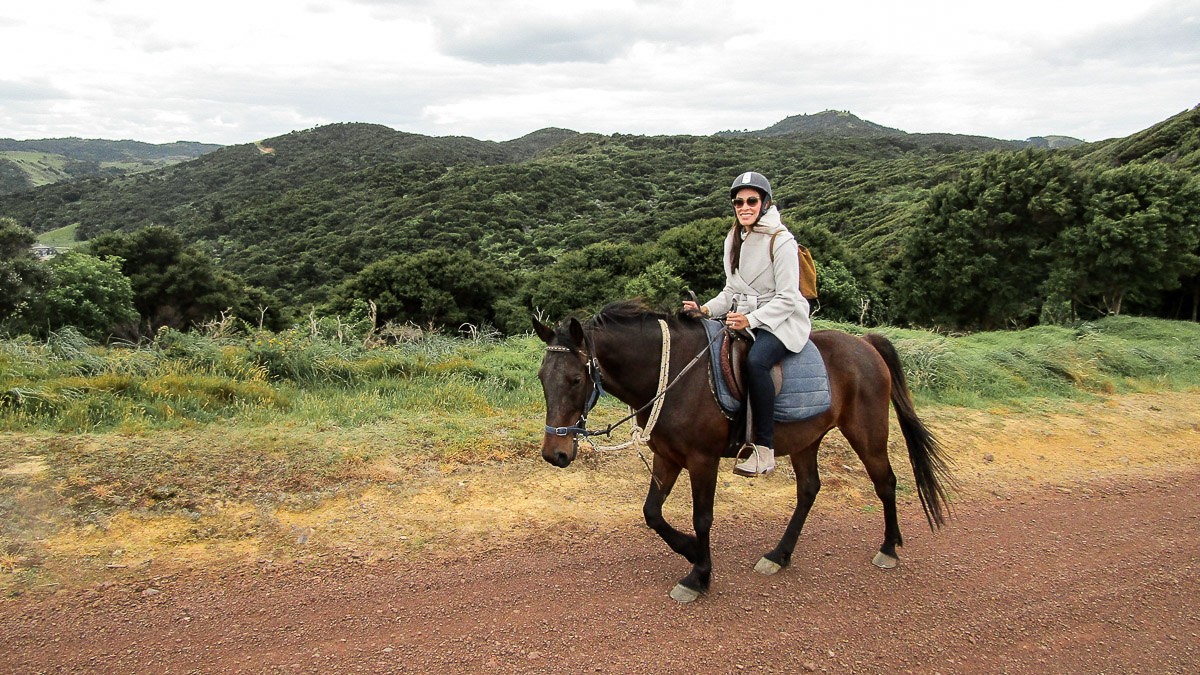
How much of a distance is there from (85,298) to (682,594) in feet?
70.2

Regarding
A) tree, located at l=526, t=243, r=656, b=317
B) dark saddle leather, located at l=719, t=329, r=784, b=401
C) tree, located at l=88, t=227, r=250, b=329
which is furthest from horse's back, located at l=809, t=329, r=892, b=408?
tree, located at l=88, t=227, r=250, b=329

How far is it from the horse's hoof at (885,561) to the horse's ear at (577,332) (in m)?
2.62

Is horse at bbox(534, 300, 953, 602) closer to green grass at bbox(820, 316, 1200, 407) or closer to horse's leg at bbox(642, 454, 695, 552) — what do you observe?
horse's leg at bbox(642, 454, 695, 552)

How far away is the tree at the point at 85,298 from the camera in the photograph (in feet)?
57.1

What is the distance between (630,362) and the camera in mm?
3861

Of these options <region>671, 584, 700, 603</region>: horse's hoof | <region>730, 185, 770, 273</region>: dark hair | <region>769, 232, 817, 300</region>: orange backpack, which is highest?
<region>730, 185, 770, 273</region>: dark hair

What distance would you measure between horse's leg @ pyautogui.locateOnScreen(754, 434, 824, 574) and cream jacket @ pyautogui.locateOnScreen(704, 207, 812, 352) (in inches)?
38.2

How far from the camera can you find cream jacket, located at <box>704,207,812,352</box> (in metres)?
3.96

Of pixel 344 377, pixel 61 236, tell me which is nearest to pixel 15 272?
pixel 344 377

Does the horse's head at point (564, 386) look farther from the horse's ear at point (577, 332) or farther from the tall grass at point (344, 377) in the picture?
the tall grass at point (344, 377)

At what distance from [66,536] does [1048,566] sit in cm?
651

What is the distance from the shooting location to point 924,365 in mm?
9812

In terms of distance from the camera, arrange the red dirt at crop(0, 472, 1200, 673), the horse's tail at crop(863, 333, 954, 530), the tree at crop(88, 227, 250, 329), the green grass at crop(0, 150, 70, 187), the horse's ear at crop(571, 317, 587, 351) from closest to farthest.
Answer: the red dirt at crop(0, 472, 1200, 673) < the horse's ear at crop(571, 317, 587, 351) < the horse's tail at crop(863, 333, 954, 530) < the tree at crop(88, 227, 250, 329) < the green grass at crop(0, 150, 70, 187)

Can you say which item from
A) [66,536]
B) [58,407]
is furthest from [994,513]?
[58,407]
